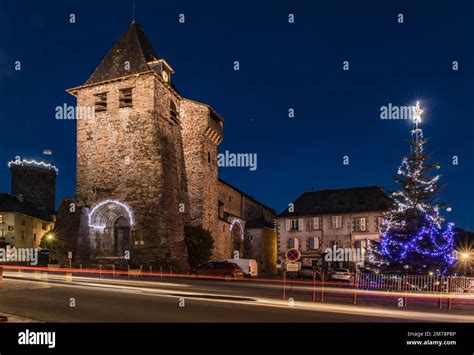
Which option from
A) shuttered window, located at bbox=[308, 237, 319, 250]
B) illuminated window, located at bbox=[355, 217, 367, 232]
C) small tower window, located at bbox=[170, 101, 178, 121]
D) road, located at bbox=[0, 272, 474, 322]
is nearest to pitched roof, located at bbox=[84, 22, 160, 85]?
small tower window, located at bbox=[170, 101, 178, 121]

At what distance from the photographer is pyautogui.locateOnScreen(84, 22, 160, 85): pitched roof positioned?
105 feet

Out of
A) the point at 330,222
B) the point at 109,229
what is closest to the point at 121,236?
the point at 109,229

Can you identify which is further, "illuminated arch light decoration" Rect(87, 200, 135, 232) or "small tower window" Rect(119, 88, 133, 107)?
"small tower window" Rect(119, 88, 133, 107)

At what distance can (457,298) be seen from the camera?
706 inches

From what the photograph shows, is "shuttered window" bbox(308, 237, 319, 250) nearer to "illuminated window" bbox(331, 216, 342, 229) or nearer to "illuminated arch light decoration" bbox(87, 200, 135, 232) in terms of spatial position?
"illuminated window" bbox(331, 216, 342, 229)

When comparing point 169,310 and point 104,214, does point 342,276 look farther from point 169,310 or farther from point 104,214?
point 169,310

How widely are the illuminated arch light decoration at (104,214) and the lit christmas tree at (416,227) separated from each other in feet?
58.7

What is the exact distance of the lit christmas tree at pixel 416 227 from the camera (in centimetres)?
2164

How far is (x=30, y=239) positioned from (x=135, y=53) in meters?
38.4

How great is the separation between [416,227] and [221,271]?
11704mm

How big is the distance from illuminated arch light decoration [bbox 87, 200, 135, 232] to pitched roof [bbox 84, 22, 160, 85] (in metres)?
9.36

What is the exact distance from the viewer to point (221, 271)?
26922mm

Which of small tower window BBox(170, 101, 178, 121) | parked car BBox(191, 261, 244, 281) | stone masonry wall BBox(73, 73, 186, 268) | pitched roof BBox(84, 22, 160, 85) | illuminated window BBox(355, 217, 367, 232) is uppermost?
pitched roof BBox(84, 22, 160, 85)

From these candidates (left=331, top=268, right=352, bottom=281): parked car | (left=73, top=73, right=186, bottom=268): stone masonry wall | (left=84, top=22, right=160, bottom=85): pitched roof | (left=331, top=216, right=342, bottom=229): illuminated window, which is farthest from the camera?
(left=331, top=216, right=342, bottom=229): illuminated window
